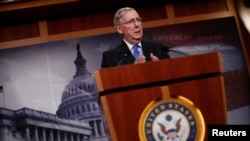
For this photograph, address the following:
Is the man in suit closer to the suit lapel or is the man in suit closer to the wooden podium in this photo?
the suit lapel

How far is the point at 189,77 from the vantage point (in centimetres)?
109

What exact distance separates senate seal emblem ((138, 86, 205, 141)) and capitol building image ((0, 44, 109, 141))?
158cm

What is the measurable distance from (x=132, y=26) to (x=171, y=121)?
46cm

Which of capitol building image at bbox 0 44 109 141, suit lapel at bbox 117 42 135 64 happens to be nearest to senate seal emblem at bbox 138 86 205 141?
suit lapel at bbox 117 42 135 64

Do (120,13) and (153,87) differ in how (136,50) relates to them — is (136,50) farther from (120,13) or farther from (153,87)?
(153,87)

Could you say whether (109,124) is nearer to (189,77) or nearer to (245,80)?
(189,77)

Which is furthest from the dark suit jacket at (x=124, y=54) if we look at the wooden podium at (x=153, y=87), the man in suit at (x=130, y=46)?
the wooden podium at (x=153, y=87)

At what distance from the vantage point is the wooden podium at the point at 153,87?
1057 millimetres

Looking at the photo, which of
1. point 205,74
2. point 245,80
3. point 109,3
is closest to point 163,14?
point 109,3

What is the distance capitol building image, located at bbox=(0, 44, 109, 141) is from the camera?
103 inches

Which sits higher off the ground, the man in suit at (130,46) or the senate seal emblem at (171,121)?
the man in suit at (130,46)

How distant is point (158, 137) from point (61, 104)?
1696 mm

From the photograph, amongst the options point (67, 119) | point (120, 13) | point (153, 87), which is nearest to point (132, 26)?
point (120, 13)

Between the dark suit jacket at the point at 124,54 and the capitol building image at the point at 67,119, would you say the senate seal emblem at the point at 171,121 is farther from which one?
the capitol building image at the point at 67,119
